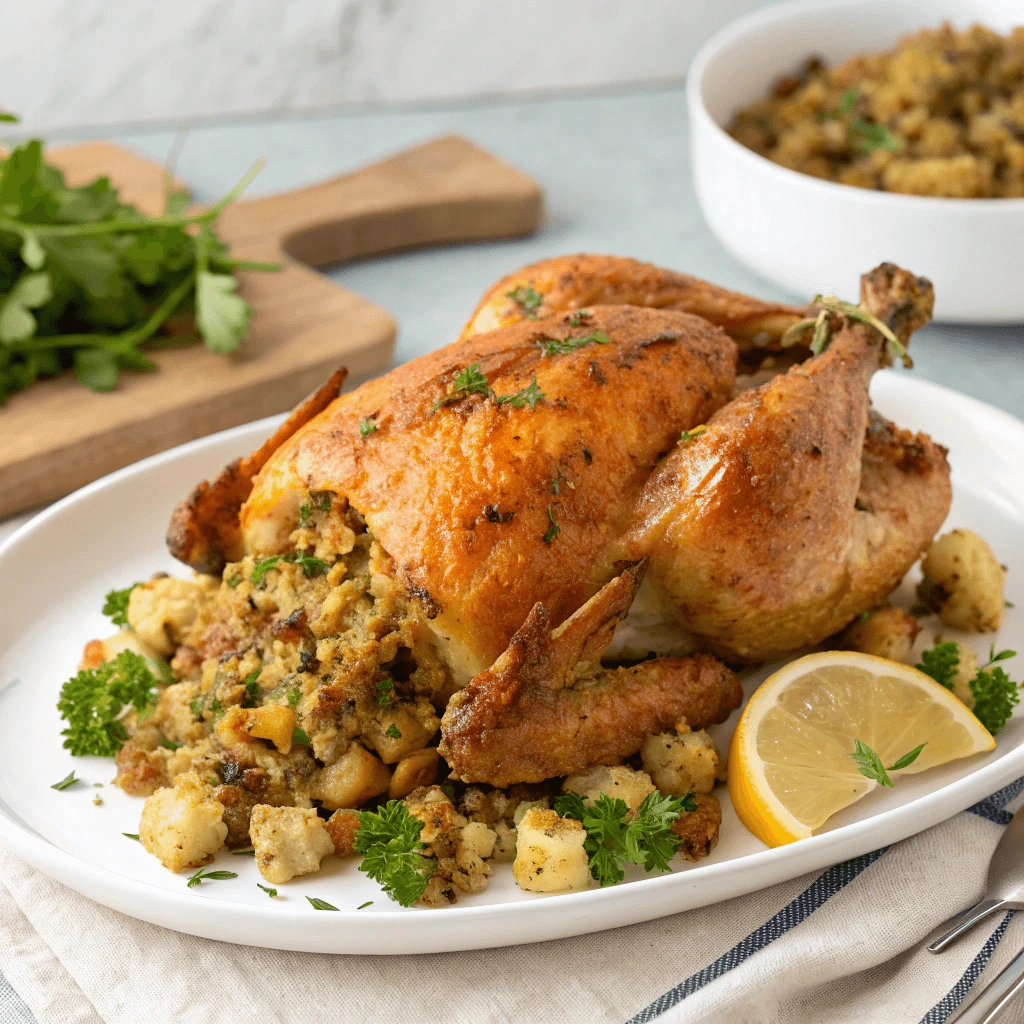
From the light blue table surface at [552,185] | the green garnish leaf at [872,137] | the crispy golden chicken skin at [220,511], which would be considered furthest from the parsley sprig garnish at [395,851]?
the green garnish leaf at [872,137]

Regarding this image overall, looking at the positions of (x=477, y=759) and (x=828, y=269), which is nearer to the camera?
(x=477, y=759)

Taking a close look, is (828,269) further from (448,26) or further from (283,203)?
(448,26)

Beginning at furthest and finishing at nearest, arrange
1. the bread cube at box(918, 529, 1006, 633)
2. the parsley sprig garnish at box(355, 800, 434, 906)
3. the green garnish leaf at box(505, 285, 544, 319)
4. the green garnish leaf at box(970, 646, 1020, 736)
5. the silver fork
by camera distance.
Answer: the green garnish leaf at box(505, 285, 544, 319) → the bread cube at box(918, 529, 1006, 633) → the green garnish leaf at box(970, 646, 1020, 736) → the parsley sprig garnish at box(355, 800, 434, 906) → the silver fork

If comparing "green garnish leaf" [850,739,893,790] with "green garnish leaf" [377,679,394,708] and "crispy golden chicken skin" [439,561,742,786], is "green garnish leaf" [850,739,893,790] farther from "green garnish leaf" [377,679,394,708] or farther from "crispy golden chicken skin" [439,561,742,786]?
"green garnish leaf" [377,679,394,708]

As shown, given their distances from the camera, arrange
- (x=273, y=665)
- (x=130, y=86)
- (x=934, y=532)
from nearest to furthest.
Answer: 1. (x=273, y=665)
2. (x=934, y=532)
3. (x=130, y=86)

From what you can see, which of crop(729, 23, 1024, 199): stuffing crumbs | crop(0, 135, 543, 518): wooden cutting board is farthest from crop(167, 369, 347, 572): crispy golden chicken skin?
crop(729, 23, 1024, 199): stuffing crumbs

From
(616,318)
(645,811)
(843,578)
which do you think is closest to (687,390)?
(616,318)

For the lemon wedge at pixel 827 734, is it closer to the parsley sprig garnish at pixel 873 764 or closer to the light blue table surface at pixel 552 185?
the parsley sprig garnish at pixel 873 764
